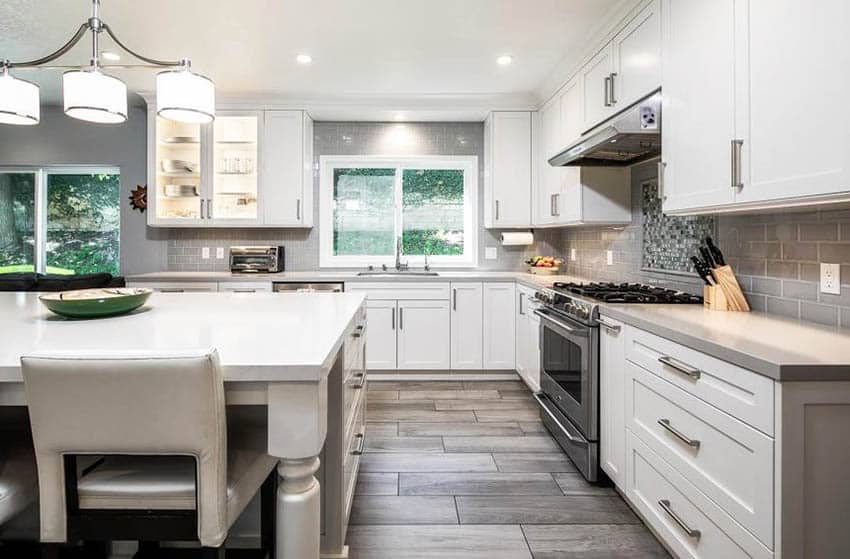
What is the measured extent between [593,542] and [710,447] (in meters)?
0.70

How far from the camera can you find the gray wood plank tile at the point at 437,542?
1893 mm

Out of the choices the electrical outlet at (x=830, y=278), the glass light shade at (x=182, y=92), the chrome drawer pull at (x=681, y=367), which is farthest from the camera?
the glass light shade at (x=182, y=92)

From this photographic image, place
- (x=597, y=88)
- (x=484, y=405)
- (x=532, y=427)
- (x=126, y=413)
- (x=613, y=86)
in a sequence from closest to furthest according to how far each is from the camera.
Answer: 1. (x=126, y=413)
2. (x=613, y=86)
3. (x=597, y=88)
4. (x=532, y=427)
5. (x=484, y=405)

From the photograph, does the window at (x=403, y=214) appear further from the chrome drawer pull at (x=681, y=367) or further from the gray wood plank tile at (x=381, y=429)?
the chrome drawer pull at (x=681, y=367)

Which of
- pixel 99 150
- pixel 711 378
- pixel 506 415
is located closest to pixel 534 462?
pixel 506 415

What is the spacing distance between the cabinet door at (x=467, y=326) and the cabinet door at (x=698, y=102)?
2.14m

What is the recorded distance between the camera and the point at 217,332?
1601 millimetres

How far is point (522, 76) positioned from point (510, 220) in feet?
4.00

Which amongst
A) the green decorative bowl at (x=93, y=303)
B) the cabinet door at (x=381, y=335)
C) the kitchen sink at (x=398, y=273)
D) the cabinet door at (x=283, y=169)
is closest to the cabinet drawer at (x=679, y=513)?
the green decorative bowl at (x=93, y=303)

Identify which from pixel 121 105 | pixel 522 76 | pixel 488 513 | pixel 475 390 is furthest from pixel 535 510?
pixel 522 76

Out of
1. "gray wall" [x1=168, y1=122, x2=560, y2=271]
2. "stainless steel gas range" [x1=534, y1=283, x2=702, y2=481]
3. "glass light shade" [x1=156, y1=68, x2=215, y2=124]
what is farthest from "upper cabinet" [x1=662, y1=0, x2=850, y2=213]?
"gray wall" [x1=168, y1=122, x2=560, y2=271]

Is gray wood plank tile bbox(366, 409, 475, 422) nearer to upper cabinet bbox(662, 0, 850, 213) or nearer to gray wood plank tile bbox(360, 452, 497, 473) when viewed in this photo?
gray wood plank tile bbox(360, 452, 497, 473)

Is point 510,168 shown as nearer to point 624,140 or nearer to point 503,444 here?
point 624,140

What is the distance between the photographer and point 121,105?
201 cm
